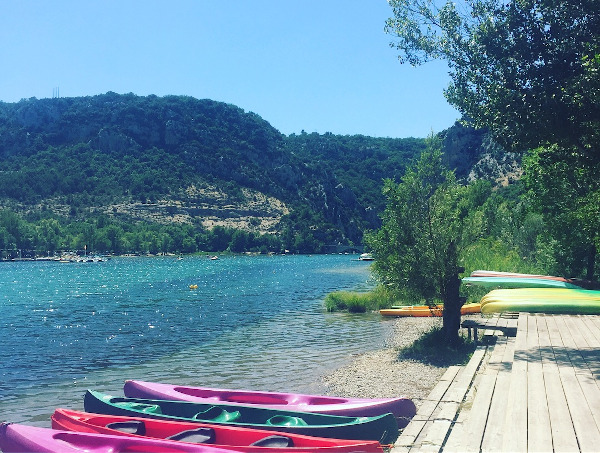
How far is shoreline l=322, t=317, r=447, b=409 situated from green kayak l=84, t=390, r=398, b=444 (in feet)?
11.7

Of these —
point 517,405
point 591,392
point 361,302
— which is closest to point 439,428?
point 517,405

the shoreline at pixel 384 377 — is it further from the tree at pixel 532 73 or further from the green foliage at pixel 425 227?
the tree at pixel 532 73

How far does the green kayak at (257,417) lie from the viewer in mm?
8523

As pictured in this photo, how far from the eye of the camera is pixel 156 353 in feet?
68.5

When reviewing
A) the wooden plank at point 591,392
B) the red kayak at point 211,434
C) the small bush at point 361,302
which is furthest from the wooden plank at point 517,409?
the small bush at point 361,302

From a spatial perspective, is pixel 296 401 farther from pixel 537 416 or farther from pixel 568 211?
pixel 568 211

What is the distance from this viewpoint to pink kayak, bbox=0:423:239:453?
7520 mm

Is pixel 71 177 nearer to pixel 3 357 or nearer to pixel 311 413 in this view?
pixel 3 357

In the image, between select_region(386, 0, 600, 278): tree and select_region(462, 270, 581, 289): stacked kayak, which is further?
select_region(462, 270, 581, 289): stacked kayak

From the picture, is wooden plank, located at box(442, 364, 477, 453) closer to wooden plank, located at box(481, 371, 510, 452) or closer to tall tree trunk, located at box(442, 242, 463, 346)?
wooden plank, located at box(481, 371, 510, 452)

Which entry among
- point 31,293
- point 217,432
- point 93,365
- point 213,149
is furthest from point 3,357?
point 213,149

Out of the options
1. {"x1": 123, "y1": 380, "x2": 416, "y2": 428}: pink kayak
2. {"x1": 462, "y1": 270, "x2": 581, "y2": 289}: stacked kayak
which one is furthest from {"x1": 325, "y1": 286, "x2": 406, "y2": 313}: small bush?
{"x1": 123, "y1": 380, "x2": 416, "y2": 428}: pink kayak

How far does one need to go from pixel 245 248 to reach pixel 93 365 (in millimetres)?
151815

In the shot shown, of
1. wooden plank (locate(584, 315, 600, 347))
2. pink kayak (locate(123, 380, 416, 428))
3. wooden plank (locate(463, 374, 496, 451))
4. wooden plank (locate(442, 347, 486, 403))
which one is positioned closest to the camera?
wooden plank (locate(463, 374, 496, 451))
